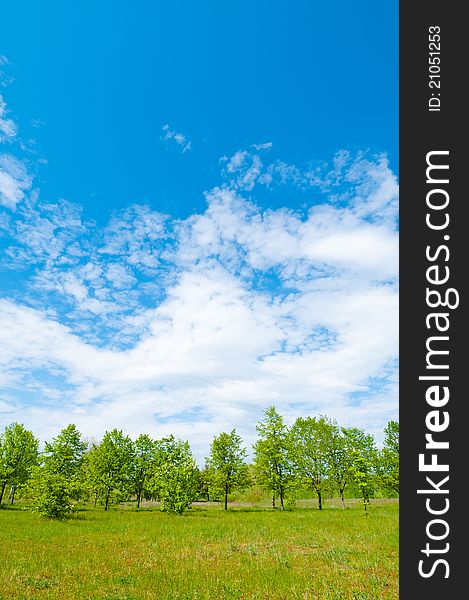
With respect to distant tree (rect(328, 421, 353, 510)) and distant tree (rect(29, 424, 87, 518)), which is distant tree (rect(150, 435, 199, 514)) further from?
distant tree (rect(328, 421, 353, 510))

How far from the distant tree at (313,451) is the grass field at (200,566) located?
31.2m

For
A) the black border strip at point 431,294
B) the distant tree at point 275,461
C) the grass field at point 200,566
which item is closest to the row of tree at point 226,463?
the distant tree at point 275,461

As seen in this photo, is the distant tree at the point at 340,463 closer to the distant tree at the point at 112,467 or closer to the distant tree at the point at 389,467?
the distant tree at the point at 389,467

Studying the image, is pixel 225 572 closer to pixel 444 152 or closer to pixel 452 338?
pixel 452 338

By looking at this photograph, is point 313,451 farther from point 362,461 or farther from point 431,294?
point 431,294

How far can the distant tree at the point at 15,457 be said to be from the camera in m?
47.4

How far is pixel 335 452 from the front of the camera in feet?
177

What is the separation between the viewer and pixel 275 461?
49.8 m

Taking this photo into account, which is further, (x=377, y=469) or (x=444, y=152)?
(x=377, y=469)

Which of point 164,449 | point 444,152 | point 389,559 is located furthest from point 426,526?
point 164,449

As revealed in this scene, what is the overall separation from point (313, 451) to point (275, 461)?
729 cm

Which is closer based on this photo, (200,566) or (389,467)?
(200,566)

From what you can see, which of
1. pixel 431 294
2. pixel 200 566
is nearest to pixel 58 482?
pixel 200 566

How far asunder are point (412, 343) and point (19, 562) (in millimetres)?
15834
